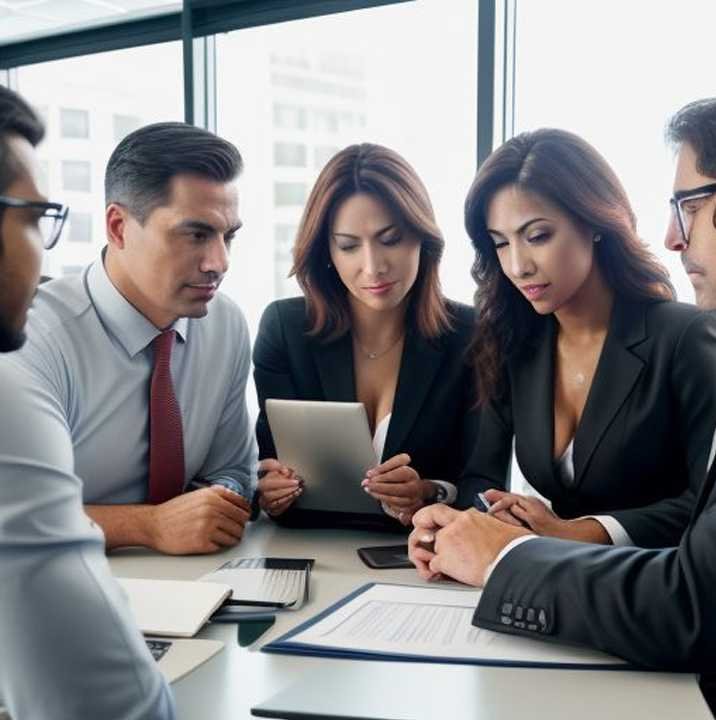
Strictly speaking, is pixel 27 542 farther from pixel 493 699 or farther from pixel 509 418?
pixel 509 418

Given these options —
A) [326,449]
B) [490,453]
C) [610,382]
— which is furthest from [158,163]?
[610,382]

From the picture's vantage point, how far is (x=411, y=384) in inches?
90.7

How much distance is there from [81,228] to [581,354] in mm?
4096

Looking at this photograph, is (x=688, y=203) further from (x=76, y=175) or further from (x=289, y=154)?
(x=76, y=175)

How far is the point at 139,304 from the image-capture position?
215 cm

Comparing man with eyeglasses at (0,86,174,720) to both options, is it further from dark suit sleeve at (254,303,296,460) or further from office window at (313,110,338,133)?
office window at (313,110,338,133)

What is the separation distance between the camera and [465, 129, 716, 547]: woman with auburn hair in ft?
6.34

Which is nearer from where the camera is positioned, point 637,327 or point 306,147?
point 637,327

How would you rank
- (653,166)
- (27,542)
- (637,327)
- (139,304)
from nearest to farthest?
(27,542)
(637,327)
(139,304)
(653,166)

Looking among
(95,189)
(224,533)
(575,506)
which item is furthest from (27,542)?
(95,189)

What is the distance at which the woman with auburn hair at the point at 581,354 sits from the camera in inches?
76.0

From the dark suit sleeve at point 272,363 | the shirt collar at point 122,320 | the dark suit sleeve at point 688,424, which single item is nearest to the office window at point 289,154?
the dark suit sleeve at point 272,363

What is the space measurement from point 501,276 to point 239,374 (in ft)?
2.32

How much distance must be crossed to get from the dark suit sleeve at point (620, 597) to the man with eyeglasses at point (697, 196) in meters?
0.48
